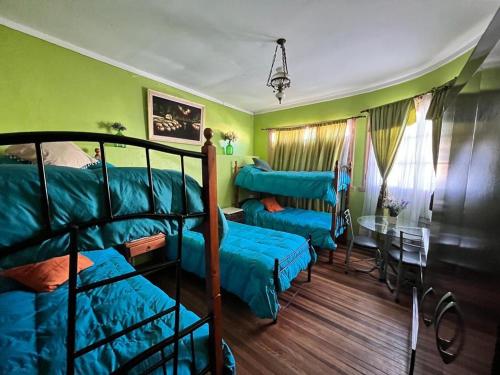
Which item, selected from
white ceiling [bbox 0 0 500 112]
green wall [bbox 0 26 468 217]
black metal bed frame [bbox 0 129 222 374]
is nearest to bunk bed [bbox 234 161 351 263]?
green wall [bbox 0 26 468 217]

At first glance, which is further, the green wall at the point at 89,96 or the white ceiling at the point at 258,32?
the green wall at the point at 89,96

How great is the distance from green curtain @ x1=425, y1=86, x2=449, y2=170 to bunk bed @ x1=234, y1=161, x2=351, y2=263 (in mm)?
1088

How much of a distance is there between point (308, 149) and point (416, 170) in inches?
66.5

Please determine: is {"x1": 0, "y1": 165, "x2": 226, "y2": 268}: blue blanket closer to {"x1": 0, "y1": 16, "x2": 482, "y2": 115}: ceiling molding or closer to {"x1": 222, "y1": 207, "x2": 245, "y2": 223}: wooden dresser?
{"x1": 0, "y1": 16, "x2": 482, "y2": 115}: ceiling molding

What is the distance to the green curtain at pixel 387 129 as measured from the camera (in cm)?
271

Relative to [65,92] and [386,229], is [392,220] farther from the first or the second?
[65,92]

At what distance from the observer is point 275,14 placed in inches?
64.4

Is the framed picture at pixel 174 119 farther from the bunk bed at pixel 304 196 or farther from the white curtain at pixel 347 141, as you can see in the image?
the white curtain at pixel 347 141

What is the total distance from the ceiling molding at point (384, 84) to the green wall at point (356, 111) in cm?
4

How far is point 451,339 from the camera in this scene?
0.65 meters

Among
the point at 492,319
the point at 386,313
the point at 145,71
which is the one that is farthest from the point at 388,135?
the point at 145,71

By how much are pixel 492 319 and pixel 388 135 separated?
302 centimetres

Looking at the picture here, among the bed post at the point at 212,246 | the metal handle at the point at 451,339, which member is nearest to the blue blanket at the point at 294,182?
the metal handle at the point at 451,339

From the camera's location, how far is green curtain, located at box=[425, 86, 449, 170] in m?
2.29
